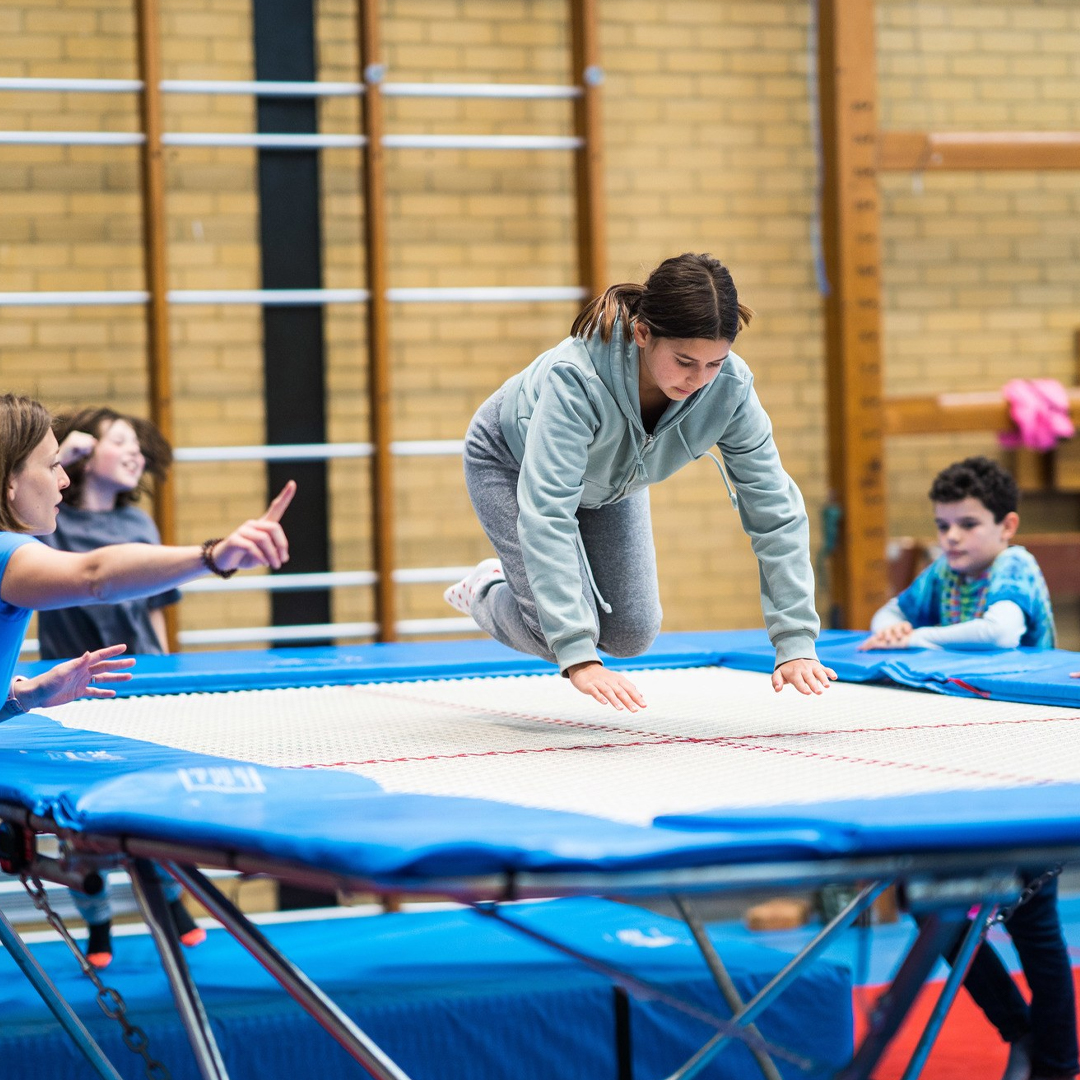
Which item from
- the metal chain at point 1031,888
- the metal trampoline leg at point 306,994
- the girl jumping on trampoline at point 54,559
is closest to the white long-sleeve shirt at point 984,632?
the metal chain at point 1031,888

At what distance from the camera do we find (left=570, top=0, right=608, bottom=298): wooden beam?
14.3ft

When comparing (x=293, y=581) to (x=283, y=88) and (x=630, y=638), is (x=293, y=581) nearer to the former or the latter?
(x=283, y=88)

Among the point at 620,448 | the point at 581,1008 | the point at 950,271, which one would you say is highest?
the point at 950,271

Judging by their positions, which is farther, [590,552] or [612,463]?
[590,552]

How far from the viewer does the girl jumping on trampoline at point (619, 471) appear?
1.90m

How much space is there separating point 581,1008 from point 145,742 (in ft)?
2.74

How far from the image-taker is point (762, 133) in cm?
492

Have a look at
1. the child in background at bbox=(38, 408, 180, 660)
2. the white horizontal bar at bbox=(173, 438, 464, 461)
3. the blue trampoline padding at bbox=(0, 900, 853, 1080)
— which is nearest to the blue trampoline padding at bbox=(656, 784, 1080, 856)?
the blue trampoline padding at bbox=(0, 900, 853, 1080)

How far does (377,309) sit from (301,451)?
0.48 metres

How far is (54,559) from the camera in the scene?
164cm

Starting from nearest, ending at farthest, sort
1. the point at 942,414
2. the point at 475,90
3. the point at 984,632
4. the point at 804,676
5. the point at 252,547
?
the point at 252,547 → the point at 804,676 → the point at 984,632 → the point at 475,90 → the point at 942,414

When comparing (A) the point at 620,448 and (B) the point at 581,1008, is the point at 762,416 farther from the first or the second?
(B) the point at 581,1008

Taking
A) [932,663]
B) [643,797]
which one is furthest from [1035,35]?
[643,797]

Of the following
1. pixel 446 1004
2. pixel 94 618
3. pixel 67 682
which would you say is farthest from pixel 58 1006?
pixel 94 618
